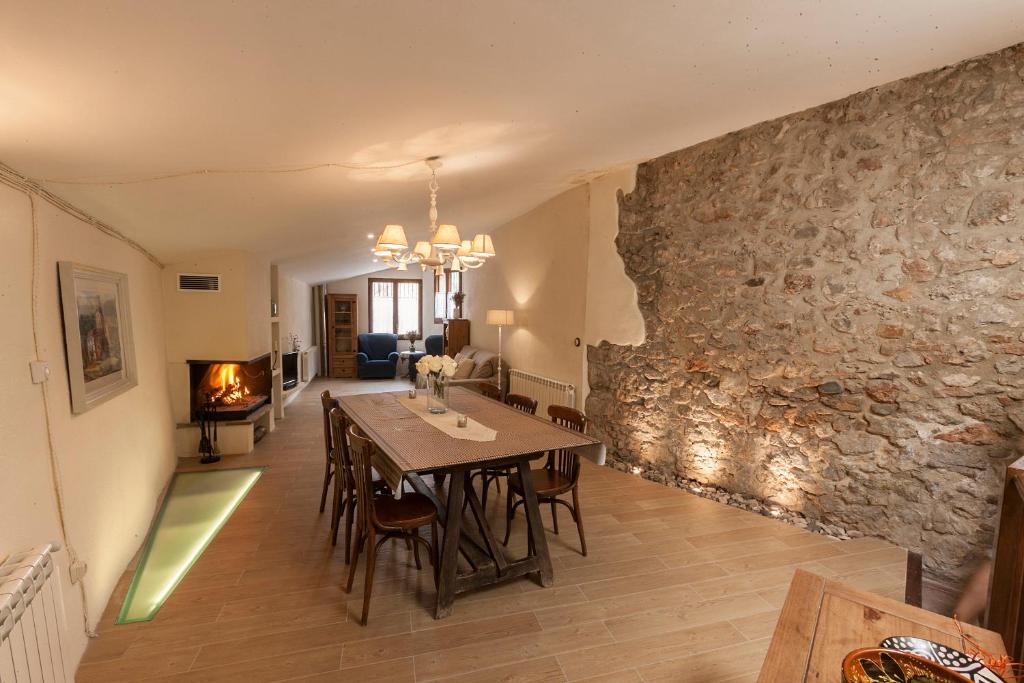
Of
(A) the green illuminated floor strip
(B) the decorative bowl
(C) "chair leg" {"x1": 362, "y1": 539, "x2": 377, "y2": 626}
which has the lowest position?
(A) the green illuminated floor strip

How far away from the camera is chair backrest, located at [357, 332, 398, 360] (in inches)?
391

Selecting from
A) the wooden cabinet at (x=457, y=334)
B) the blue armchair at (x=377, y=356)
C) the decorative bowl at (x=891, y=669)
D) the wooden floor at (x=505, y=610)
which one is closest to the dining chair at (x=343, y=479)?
the wooden floor at (x=505, y=610)

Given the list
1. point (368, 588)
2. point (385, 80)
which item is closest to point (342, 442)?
point (368, 588)

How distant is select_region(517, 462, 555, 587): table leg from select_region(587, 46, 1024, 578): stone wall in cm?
186

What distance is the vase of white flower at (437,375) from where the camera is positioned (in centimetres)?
A: 320

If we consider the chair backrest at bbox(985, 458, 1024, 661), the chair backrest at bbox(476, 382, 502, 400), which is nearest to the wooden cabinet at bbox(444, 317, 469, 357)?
the chair backrest at bbox(476, 382, 502, 400)

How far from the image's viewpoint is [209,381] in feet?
15.2

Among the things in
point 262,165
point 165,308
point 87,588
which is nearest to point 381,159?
point 262,165

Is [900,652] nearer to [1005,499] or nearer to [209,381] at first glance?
[1005,499]

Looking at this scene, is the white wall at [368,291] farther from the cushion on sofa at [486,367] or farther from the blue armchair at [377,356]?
the cushion on sofa at [486,367]

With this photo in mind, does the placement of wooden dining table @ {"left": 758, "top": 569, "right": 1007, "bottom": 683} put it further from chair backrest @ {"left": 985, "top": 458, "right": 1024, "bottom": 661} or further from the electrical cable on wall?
the electrical cable on wall

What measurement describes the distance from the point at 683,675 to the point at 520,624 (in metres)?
0.74

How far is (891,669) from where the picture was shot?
1.01 metres

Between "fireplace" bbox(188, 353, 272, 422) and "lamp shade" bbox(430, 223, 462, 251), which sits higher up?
"lamp shade" bbox(430, 223, 462, 251)
